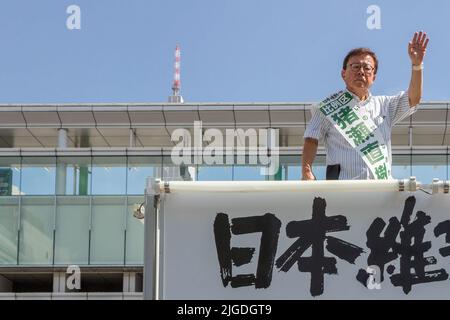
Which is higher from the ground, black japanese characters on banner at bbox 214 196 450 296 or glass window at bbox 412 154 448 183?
glass window at bbox 412 154 448 183

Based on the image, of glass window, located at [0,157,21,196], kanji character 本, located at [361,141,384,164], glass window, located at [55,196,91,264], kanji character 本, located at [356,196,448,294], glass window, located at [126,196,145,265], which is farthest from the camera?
glass window, located at [0,157,21,196]

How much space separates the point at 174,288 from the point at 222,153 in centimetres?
2947

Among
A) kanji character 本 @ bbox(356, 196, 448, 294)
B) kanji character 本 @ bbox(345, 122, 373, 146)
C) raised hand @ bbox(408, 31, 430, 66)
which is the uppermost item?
raised hand @ bbox(408, 31, 430, 66)

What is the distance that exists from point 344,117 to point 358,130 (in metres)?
0.11

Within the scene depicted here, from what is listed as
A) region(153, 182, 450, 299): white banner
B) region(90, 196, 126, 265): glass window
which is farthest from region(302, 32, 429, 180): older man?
region(90, 196, 126, 265): glass window

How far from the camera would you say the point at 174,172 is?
35.1 m

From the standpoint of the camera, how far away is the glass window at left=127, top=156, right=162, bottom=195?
35.7 metres

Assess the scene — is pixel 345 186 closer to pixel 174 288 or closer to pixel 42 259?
pixel 174 288

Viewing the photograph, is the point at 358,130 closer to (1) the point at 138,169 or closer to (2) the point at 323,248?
(2) the point at 323,248

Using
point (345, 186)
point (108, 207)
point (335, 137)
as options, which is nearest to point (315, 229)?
point (345, 186)

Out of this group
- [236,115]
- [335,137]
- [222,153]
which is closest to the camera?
[335,137]

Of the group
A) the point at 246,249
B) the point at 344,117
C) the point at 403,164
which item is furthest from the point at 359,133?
A: the point at 403,164

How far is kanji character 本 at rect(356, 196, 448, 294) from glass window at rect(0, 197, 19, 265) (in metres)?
31.6

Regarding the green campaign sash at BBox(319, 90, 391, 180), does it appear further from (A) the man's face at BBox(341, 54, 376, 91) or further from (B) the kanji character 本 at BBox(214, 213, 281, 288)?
(B) the kanji character 本 at BBox(214, 213, 281, 288)
